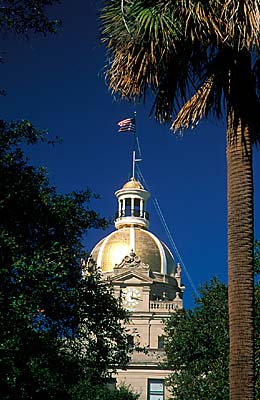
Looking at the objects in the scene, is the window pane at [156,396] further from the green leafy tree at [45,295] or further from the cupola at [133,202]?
the green leafy tree at [45,295]

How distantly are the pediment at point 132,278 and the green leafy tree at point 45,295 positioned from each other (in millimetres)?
73731

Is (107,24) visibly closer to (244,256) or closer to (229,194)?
(229,194)

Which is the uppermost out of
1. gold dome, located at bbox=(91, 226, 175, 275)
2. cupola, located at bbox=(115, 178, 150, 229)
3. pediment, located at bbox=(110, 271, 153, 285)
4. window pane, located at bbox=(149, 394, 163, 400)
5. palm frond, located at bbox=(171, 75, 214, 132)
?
cupola, located at bbox=(115, 178, 150, 229)

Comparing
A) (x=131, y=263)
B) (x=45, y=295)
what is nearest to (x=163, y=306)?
(x=131, y=263)

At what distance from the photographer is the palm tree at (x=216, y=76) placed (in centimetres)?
946

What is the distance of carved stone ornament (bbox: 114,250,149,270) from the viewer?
92062 millimetres

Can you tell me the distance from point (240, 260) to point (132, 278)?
271 feet

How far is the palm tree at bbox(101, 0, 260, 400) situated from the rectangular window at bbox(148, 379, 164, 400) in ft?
250

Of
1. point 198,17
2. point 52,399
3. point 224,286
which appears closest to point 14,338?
point 52,399

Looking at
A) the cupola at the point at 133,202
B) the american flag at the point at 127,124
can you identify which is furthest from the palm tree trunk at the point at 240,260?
the cupola at the point at 133,202

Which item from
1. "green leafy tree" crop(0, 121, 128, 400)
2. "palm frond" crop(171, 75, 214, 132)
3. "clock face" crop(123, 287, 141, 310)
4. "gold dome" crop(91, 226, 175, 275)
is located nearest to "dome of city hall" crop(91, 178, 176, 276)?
"gold dome" crop(91, 226, 175, 275)

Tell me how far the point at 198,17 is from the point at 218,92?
124 centimetres

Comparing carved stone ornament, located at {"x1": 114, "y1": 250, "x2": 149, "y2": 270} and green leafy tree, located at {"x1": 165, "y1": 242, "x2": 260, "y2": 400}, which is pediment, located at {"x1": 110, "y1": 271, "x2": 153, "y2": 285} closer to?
carved stone ornament, located at {"x1": 114, "y1": 250, "x2": 149, "y2": 270}

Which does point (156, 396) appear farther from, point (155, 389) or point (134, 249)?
point (134, 249)
